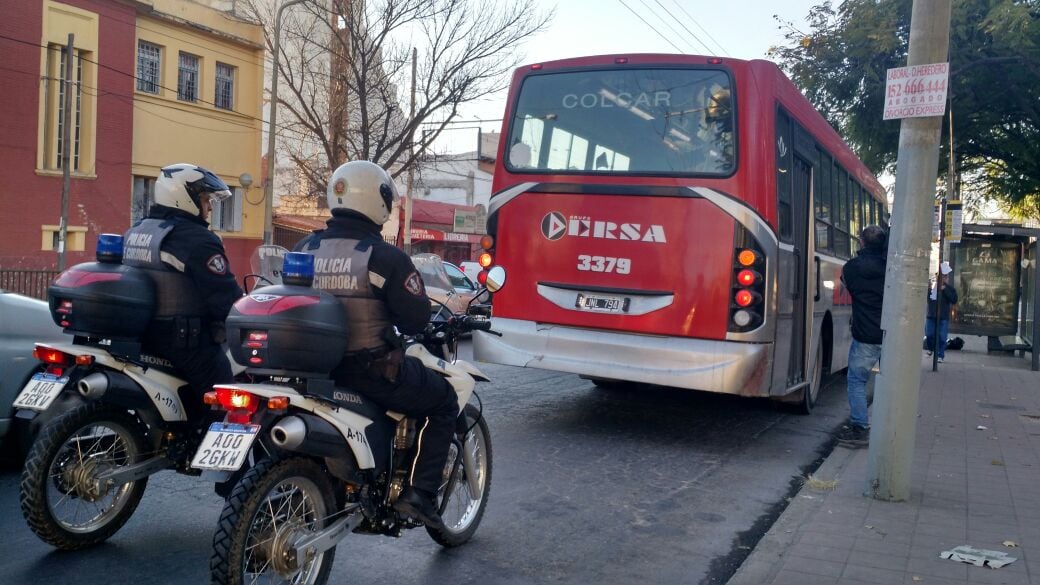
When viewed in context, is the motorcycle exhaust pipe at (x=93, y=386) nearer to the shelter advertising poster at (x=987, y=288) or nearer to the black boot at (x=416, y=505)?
the black boot at (x=416, y=505)

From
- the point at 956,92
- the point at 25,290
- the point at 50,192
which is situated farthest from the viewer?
the point at 50,192

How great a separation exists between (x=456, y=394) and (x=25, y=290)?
16575mm

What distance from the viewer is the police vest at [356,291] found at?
13.9ft

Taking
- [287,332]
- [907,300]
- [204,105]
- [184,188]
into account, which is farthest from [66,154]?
[287,332]

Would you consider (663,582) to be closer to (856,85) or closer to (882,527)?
(882,527)

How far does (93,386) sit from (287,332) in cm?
127

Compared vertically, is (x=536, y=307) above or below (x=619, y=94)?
below

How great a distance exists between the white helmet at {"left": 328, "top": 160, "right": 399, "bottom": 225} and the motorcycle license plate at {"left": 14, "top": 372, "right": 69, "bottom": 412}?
1.52 meters

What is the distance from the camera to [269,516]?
3.79 m

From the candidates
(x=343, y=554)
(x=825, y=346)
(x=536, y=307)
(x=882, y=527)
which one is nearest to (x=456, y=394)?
(x=343, y=554)

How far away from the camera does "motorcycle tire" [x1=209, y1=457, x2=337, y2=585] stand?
11.7 ft

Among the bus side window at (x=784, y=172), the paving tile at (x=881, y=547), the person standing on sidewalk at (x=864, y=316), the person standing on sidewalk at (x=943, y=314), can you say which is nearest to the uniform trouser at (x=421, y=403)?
the paving tile at (x=881, y=547)

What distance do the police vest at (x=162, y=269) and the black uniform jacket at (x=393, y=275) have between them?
0.98m

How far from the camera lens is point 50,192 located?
24750 millimetres
